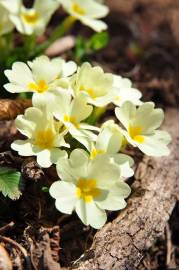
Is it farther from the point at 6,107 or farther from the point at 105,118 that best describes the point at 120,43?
the point at 6,107

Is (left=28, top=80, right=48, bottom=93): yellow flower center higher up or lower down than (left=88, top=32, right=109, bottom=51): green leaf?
higher up

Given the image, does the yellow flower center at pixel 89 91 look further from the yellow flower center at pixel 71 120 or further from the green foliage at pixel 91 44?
the green foliage at pixel 91 44

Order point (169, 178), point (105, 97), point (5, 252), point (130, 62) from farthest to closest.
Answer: point (130, 62)
point (169, 178)
point (105, 97)
point (5, 252)

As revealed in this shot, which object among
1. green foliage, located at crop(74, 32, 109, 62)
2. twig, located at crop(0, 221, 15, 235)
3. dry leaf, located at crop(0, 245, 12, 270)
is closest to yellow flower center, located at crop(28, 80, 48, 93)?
twig, located at crop(0, 221, 15, 235)

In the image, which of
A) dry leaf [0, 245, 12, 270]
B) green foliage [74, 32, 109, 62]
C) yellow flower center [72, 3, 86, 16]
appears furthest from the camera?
green foliage [74, 32, 109, 62]

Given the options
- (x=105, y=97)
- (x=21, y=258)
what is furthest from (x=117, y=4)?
(x=21, y=258)

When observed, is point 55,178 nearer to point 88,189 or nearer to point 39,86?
point 88,189

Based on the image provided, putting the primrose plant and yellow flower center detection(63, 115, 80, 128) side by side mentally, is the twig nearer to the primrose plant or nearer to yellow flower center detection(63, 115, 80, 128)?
yellow flower center detection(63, 115, 80, 128)

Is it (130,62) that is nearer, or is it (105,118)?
(105,118)
